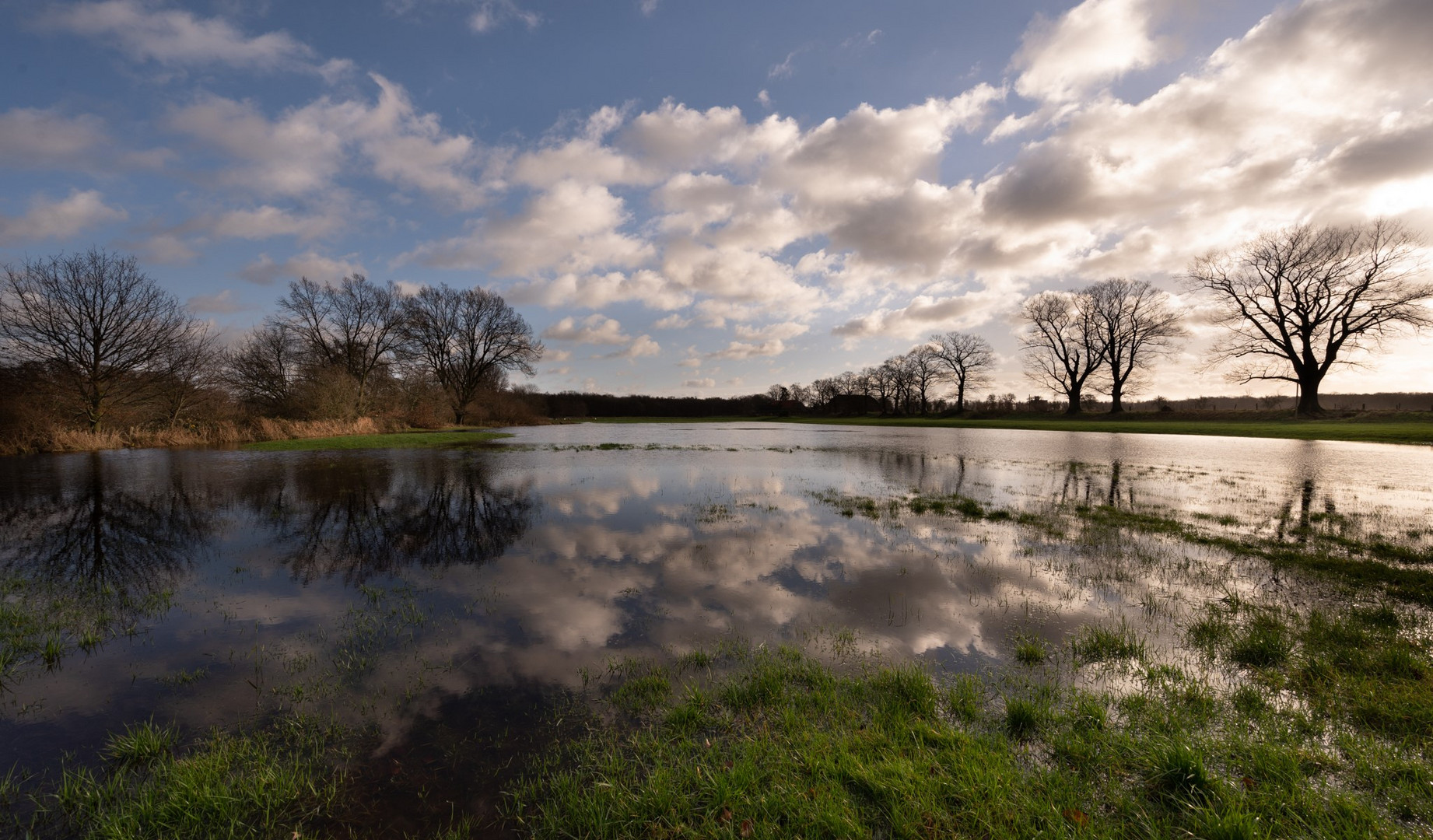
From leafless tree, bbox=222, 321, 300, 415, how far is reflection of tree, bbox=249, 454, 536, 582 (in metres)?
37.4

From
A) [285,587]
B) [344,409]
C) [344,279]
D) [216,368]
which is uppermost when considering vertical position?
[344,279]

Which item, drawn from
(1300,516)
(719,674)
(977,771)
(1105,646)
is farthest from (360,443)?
(1300,516)

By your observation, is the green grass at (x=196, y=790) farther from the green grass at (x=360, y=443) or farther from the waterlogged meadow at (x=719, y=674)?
the green grass at (x=360, y=443)

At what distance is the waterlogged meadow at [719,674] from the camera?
9.26ft

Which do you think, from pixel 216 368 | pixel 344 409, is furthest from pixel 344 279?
pixel 344 409

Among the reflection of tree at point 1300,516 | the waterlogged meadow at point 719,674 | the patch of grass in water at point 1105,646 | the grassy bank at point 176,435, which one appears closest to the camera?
the waterlogged meadow at point 719,674

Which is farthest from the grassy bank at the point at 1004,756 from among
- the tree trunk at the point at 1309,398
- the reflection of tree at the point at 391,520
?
the tree trunk at the point at 1309,398

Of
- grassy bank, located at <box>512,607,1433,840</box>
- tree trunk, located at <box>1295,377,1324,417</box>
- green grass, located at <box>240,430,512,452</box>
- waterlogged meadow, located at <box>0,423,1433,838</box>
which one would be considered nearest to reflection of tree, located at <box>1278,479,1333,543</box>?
waterlogged meadow, located at <box>0,423,1433,838</box>

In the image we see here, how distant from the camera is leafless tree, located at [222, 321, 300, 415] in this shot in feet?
146

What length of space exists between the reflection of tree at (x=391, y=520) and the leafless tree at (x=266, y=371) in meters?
37.4

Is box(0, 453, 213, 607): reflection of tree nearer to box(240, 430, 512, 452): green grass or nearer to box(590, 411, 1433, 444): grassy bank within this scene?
box(240, 430, 512, 452): green grass

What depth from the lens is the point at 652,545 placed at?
885 centimetres

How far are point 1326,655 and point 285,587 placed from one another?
1163 cm

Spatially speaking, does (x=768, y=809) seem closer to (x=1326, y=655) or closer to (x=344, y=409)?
(x=1326, y=655)
